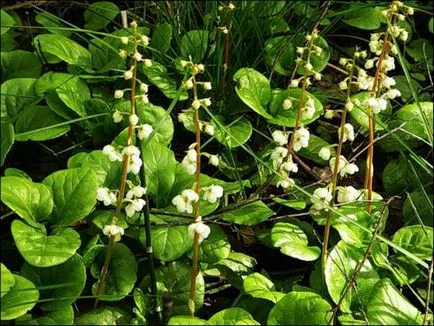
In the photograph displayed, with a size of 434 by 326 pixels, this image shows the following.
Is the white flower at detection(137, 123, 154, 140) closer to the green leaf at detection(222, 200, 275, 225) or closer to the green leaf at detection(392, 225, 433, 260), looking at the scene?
the green leaf at detection(222, 200, 275, 225)

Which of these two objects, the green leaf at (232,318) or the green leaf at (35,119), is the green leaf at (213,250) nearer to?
the green leaf at (232,318)

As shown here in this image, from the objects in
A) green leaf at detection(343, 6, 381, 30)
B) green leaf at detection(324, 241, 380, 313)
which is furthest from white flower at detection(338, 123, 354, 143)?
green leaf at detection(343, 6, 381, 30)

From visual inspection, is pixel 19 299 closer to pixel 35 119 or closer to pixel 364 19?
pixel 35 119

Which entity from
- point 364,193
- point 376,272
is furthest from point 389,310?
point 364,193

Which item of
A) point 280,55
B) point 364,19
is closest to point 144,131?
point 280,55

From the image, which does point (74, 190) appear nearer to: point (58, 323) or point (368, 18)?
point (58, 323)

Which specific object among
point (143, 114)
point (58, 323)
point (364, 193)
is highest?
point (143, 114)

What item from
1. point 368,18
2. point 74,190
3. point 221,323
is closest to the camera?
point 221,323

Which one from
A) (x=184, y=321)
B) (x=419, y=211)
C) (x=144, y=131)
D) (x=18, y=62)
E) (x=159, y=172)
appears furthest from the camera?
(x=18, y=62)
